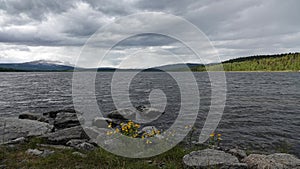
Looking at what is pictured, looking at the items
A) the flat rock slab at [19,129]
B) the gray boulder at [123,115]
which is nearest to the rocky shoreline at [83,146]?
the flat rock slab at [19,129]

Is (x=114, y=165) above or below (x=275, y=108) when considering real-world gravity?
above

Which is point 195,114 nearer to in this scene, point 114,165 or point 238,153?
point 238,153

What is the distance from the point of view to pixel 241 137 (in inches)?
488

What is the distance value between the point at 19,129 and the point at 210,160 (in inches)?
A: 375

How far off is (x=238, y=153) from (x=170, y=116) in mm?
9814

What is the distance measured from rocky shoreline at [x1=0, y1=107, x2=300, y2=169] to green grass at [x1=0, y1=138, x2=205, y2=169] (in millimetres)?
351

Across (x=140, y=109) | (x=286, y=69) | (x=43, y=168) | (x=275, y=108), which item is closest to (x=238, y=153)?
(x=43, y=168)

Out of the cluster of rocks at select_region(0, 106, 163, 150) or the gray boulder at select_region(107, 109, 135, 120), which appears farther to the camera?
the gray boulder at select_region(107, 109, 135, 120)

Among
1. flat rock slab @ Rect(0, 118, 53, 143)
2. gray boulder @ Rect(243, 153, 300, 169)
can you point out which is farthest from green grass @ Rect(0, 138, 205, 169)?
flat rock slab @ Rect(0, 118, 53, 143)

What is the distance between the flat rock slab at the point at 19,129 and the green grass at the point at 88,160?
9.24ft

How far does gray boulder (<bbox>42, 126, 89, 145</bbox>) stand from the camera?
9.47m

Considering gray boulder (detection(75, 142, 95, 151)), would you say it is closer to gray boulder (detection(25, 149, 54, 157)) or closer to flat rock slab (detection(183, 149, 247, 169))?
gray boulder (detection(25, 149, 54, 157))

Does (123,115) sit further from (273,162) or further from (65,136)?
(273,162)

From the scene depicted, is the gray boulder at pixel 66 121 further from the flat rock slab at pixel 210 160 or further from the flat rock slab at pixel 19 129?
the flat rock slab at pixel 210 160
